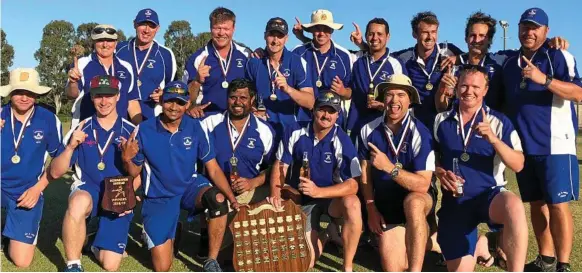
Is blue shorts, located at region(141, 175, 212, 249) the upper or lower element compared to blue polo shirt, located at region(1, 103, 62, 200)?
lower

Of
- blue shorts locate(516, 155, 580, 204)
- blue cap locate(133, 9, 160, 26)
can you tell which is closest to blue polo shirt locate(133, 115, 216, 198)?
blue cap locate(133, 9, 160, 26)

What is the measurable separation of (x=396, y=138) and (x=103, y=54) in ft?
12.5

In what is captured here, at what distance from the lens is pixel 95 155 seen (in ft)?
19.1

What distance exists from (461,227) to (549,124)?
1510mm

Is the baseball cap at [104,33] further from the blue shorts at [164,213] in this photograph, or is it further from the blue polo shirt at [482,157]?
the blue polo shirt at [482,157]

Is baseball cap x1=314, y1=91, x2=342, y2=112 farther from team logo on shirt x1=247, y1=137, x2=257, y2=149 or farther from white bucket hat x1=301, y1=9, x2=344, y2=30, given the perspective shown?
white bucket hat x1=301, y1=9, x2=344, y2=30

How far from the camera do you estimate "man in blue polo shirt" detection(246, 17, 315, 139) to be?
6.88 m

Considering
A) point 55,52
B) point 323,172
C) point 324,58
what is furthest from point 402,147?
point 55,52

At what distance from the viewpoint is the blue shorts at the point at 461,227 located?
5.20 meters

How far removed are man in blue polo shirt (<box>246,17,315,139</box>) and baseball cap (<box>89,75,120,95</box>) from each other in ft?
5.76

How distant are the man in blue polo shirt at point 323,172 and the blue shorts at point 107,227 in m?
1.67

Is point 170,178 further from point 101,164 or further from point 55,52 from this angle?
point 55,52

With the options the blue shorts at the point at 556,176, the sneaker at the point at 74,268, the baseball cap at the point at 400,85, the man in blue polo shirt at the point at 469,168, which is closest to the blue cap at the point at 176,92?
the sneaker at the point at 74,268

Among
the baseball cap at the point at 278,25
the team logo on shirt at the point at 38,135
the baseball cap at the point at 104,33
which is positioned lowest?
the team logo on shirt at the point at 38,135
